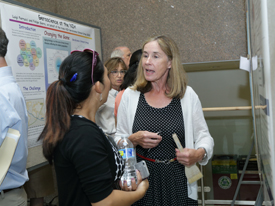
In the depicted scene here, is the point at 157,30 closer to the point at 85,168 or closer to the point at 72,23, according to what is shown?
the point at 72,23

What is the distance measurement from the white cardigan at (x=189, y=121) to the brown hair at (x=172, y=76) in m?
0.04

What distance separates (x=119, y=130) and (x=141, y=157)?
228 millimetres

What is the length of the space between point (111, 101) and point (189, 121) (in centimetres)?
107

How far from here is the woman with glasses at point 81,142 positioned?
3.04 ft

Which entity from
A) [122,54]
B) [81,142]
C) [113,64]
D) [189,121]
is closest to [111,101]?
[113,64]

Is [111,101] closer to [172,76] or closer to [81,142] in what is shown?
[172,76]

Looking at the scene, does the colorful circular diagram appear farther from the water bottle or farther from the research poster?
the water bottle

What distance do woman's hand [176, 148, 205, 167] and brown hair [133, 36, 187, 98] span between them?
0.35 metres

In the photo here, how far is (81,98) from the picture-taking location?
42.4 inches

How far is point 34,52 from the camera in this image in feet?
7.70

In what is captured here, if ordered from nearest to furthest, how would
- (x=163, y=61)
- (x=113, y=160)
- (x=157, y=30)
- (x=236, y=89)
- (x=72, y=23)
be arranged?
(x=113, y=160) → (x=163, y=61) → (x=72, y=23) → (x=236, y=89) → (x=157, y=30)

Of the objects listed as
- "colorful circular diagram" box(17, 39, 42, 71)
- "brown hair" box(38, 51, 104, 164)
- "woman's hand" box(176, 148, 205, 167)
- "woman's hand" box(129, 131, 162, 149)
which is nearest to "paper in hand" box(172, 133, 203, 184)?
"woman's hand" box(176, 148, 205, 167)

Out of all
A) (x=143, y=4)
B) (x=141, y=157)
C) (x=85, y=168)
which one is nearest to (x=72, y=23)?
(x=143, y=4)

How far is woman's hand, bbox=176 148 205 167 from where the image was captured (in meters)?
1.51
